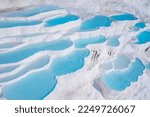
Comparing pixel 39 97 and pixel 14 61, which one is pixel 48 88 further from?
pixel 14 61

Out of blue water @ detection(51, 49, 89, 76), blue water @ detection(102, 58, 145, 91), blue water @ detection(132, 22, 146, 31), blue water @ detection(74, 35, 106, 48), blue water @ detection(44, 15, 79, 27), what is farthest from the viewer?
blue water @ detection(132, 22, 146, 31)

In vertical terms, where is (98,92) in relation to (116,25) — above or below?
below

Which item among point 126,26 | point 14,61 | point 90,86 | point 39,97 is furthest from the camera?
point 126,26

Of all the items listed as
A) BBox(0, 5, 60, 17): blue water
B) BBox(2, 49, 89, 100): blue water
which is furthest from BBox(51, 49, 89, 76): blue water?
BBox(0, 5, 60, 17): blue water

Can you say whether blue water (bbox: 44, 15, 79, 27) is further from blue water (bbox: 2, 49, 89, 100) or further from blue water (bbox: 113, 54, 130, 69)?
blue water (bbox: 113, 54, 130, 69)

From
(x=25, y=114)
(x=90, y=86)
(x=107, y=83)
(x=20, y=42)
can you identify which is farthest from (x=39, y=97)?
(x=20, y=42)
